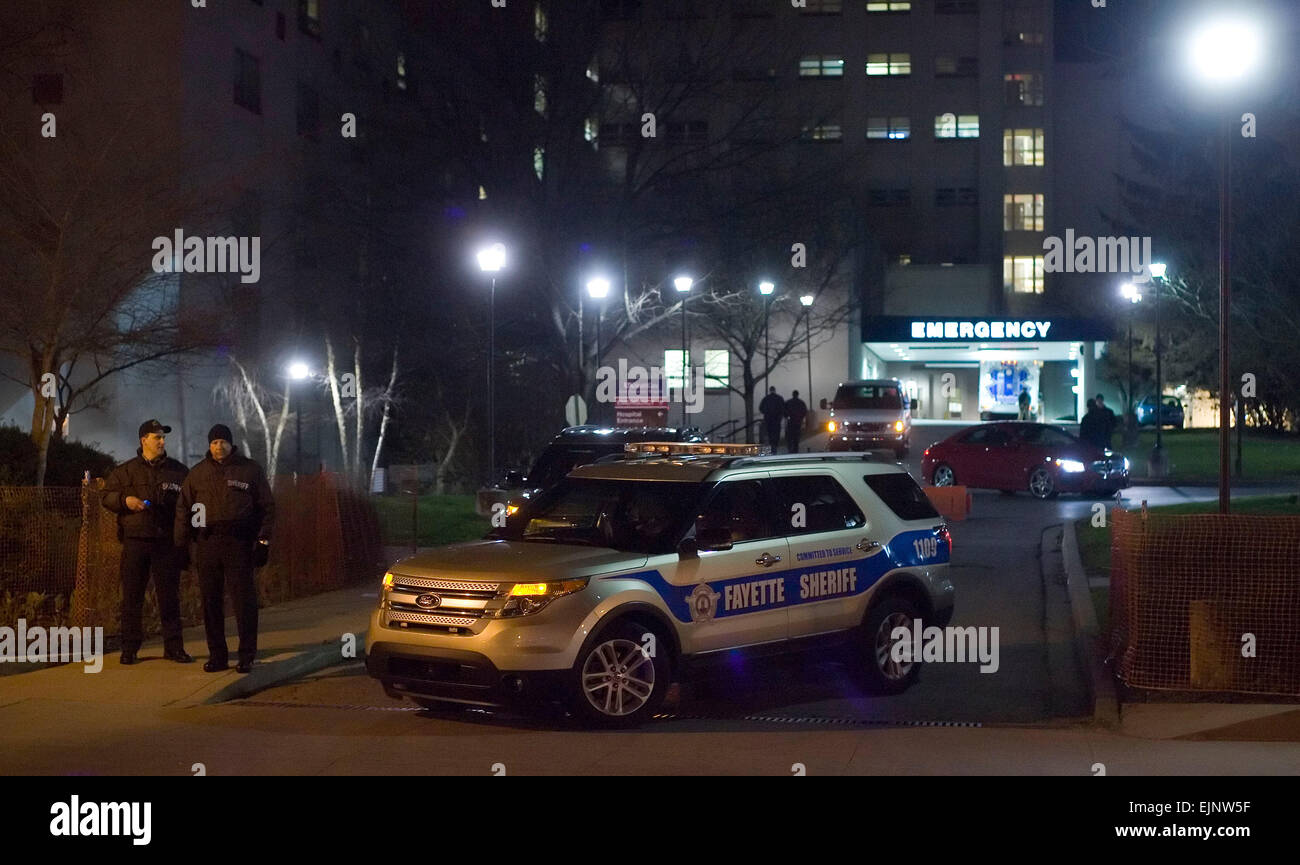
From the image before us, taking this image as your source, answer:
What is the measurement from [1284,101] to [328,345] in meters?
26.5

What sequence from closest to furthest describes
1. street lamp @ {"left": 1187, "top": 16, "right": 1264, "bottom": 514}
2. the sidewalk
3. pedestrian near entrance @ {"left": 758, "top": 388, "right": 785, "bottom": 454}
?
1. the sidewalk
2. street lamp @ {"left": 1187, "top": 16, "right": 1264, "bottom": 514}
3. pedestrian near entrance @ {"left": 758, "top": 388, "right": 785, "bottom": 454}

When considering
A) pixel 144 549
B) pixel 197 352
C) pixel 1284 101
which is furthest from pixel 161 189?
pixel 1284 101

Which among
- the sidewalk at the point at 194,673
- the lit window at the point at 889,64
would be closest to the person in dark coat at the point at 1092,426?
the sidewalk at the point at 194,673

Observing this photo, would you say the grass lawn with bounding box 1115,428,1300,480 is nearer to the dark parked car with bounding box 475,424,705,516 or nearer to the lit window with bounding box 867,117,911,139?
the dark parked car with bounding box 475,424,705,516

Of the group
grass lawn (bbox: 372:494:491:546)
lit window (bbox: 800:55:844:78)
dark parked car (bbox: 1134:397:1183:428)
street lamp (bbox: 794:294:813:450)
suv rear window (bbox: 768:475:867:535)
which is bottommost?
grass lawn (bbox: 372:494:491:546)

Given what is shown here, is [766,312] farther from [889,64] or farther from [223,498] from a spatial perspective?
[223,498]

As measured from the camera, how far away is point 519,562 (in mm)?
9344

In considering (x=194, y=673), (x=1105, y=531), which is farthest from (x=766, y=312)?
(x=194, y=673)

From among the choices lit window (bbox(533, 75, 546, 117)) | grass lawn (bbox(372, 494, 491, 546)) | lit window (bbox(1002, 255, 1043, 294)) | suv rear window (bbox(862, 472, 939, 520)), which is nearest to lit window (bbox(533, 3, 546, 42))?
lit window (bbox(533, 75, 546, 117))

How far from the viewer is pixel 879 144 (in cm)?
6831

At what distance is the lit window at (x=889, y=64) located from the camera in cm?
6738

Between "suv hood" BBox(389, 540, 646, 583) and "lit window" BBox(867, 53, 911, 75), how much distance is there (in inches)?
2418

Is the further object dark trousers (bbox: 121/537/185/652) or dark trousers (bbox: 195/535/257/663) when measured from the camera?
dark trousers (bbox: 121/537/185/652)

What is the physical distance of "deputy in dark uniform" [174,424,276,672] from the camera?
11.1 metres
